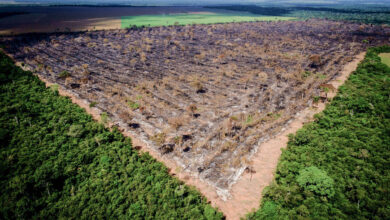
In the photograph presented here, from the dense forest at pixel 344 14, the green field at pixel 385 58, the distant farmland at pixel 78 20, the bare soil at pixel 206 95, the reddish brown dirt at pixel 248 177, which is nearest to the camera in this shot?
the reddish brown dirt at pixel 248 177

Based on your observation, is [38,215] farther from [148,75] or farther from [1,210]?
[148,75]

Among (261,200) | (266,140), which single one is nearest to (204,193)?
(261,200)

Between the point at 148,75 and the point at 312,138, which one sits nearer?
the point at 312,138

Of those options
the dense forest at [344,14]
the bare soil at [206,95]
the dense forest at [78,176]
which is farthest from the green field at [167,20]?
the dense forest at [78,176]

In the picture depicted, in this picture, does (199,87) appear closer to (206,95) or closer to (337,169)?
(206,95)

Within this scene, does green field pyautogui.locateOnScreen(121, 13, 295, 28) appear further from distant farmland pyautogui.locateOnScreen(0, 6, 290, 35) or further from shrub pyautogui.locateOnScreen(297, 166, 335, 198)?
shrub pyautogui.locateOnScreen(297, 166, 335, 198)

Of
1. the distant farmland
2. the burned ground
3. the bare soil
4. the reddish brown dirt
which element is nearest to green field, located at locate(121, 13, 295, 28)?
the distant farmland

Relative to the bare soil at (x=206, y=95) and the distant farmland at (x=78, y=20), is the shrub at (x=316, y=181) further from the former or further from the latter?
the distant farmland at (x=78, y=20)
